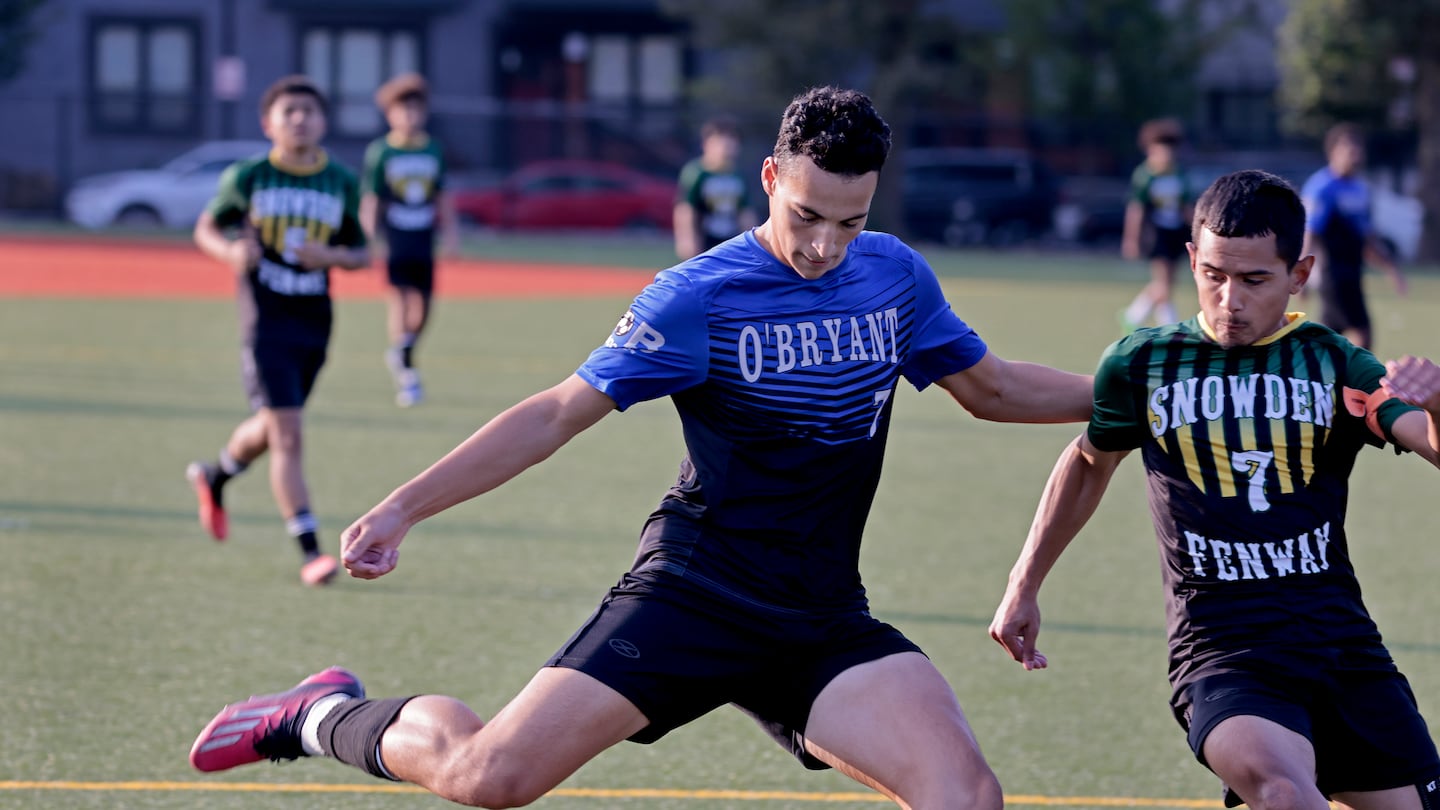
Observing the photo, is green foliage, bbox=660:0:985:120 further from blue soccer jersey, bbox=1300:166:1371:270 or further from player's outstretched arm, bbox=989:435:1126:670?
player's outstretched arm, bbox=989:435:1126:670

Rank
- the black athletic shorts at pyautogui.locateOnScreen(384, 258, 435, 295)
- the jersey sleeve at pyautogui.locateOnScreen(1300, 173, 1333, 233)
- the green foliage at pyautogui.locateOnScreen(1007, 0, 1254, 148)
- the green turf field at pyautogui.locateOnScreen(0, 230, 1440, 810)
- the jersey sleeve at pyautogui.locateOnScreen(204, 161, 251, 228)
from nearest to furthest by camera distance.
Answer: the green turf field at pyautogui.locateOnScreen(0, 230, 1440, 810) < the jersey sleeve at pyautogui.locateOnScreen(204, 161, 251, 228) < the black athletic shorts at pyautogui.locateOnScreen(384, 258, 435, 295) < the jersey sleeve at pyautogui.locateOnScreen(1300, 173, 1333, 233) < the green foliage at pyautogui.locateOnScreen(1007, 0, 1254, 148)

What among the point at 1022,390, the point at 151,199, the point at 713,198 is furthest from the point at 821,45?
the point at 1022,390

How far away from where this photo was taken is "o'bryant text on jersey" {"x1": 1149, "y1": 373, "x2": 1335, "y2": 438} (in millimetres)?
4277

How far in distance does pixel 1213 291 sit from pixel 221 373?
12.7 meters

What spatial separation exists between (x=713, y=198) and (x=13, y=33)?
29402mm

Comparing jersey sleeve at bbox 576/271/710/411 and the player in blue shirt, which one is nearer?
jersey sleeve at bbox 576/271/710/411

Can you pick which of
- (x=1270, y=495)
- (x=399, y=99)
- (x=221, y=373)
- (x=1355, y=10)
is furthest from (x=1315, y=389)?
(x=1355, y=10)

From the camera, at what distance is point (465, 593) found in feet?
26.8

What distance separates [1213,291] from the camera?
4.32 m

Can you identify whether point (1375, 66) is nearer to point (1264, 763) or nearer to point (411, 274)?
point (411, 274)

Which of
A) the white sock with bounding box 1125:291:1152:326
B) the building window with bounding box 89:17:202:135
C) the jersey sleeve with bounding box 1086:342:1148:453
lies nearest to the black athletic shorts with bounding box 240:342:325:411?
the jersey sleeve with bounding box 1086:342:1148:453

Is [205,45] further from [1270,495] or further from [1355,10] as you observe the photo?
[1270,495]

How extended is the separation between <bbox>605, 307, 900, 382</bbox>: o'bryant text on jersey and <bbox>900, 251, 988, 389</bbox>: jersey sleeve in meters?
0.21

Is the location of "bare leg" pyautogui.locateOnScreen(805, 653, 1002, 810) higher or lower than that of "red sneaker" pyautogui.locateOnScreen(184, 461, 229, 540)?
higher
